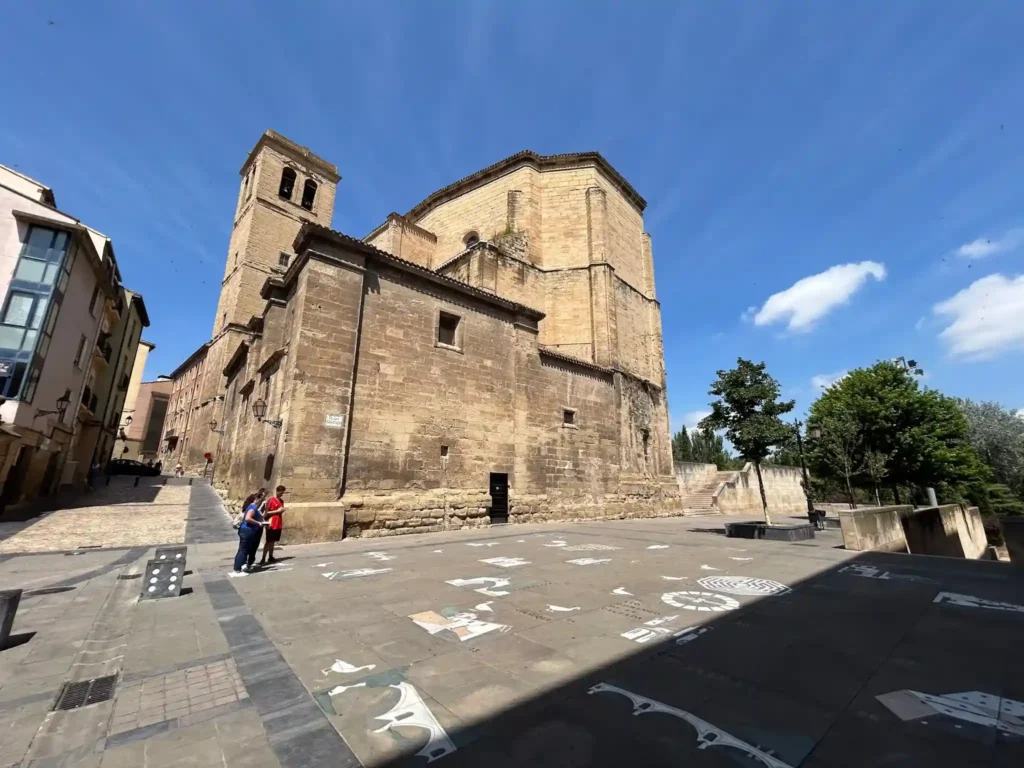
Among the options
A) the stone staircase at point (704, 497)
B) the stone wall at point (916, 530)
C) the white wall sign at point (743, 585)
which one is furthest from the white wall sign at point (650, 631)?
the stone staircase at point (704, 497)

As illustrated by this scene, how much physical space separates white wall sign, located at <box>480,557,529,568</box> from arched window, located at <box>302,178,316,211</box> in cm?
3470

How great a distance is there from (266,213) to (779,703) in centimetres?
3714

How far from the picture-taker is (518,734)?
2199 mm

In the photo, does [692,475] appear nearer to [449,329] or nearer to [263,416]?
[449,329]

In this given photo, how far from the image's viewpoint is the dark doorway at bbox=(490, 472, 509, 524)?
13.6 metres

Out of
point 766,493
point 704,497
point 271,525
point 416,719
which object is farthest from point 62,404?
point 766,493

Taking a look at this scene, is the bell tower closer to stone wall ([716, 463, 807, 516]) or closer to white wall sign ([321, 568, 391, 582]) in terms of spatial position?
white wall sign ([321, 568, 391, 582])

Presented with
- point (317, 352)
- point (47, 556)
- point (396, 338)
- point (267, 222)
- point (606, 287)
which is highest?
point (267, 222)

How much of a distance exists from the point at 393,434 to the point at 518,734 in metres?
9.85

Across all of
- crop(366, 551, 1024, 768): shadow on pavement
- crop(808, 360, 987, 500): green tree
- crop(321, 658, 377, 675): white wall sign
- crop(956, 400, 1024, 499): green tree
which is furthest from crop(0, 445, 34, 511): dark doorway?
crop(956, 400, 1024, 499): green tree

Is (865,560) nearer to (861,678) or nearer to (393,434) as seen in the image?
(861,678)

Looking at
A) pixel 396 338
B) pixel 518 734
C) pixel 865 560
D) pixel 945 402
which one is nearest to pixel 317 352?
pixel 396 338

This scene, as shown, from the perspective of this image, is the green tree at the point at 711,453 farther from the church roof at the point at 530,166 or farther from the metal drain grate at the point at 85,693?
the metal drain grate at the point at 85,693

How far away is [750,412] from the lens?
41.6ft
